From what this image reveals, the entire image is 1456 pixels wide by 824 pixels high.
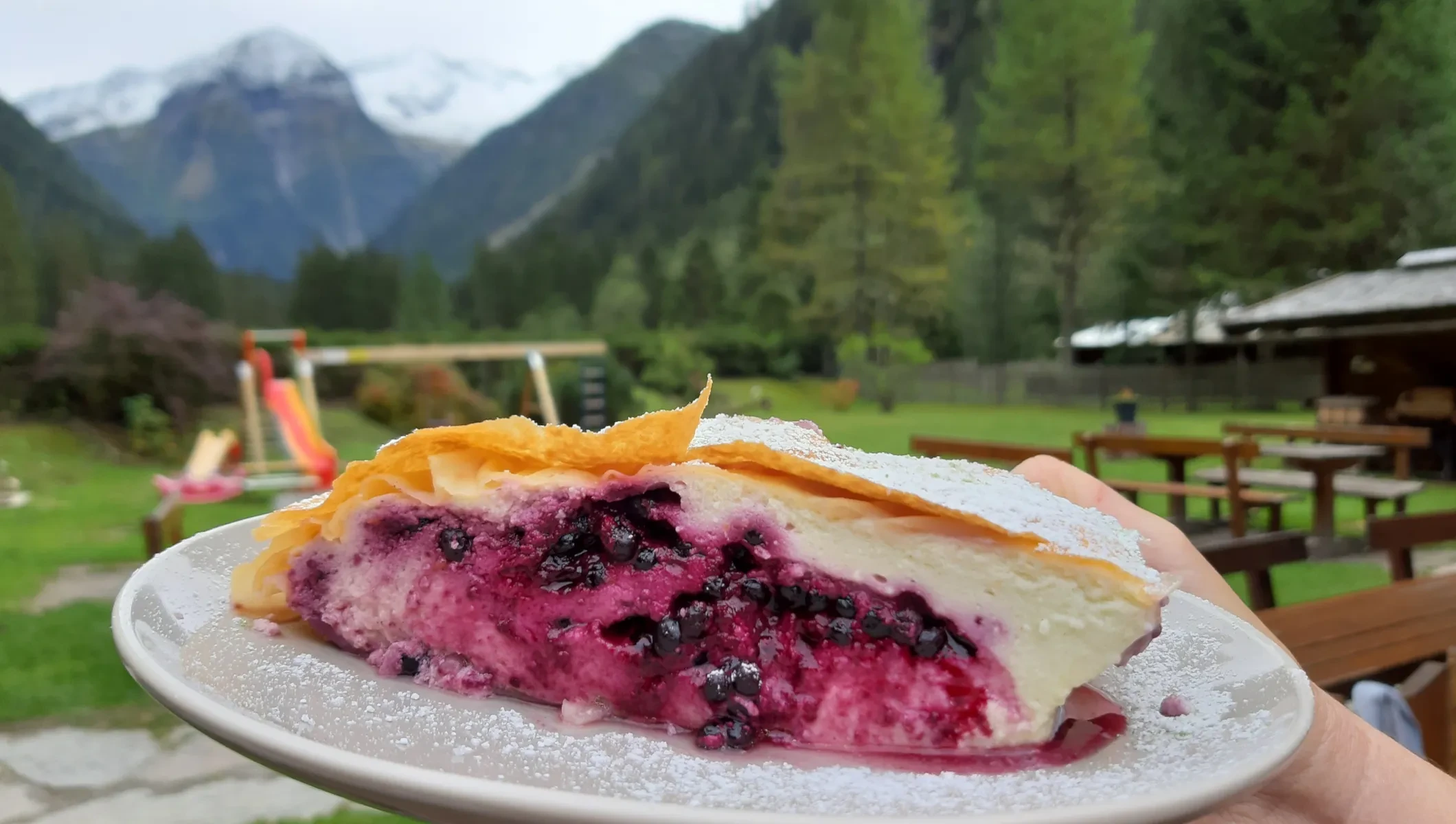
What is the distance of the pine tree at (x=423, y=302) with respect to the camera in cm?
361

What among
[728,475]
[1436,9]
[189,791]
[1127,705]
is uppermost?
[1436,9]

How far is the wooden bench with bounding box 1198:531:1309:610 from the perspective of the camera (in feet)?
3.49

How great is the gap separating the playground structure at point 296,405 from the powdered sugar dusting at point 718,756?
9.15ft

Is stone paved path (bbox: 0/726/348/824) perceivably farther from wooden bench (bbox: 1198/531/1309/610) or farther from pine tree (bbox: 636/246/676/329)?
pine tree (bbox: 636/246/676/329)

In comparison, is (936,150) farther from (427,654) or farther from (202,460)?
(427,654)

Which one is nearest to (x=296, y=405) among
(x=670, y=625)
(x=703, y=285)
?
(x=703, y=285)

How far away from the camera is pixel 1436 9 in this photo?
2686 millimetres

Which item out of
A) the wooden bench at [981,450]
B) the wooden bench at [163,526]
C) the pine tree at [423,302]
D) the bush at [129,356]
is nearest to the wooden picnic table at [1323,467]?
the wooden bench at [981,450]

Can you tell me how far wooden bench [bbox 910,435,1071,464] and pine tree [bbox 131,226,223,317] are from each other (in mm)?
2734

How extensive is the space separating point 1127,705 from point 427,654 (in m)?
0.34

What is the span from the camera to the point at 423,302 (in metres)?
3.63

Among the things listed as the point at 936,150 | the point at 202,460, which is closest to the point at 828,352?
the point at 936,150

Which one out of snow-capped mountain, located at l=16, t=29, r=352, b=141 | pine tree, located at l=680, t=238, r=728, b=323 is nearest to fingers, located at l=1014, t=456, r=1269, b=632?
pine tree, located at l=680, t=238, r=728, b=323

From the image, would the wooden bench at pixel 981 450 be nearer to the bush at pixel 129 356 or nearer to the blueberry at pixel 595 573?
the blueberry at pixel 595 573
